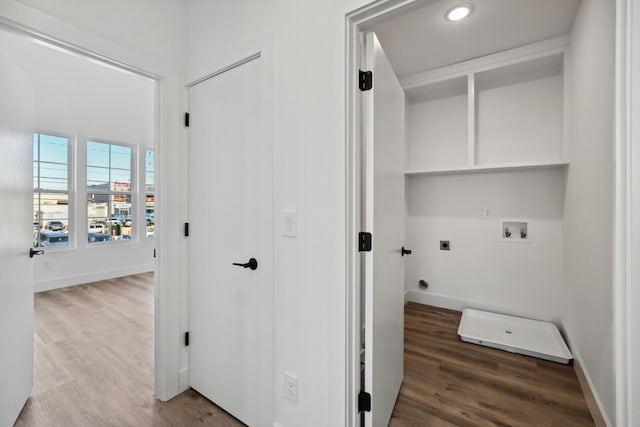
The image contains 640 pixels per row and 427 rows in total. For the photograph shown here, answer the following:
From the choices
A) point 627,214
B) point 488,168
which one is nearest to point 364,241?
point 627,214

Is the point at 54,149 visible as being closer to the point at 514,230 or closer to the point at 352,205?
the point at 352,205

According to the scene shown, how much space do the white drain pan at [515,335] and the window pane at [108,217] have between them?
213 inches

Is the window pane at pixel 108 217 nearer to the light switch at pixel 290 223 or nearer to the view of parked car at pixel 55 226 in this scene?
the view of parked car at pixel 55 226

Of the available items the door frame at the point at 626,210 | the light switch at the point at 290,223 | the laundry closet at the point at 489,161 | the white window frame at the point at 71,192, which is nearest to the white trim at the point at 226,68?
the light switch at the point at 290,223

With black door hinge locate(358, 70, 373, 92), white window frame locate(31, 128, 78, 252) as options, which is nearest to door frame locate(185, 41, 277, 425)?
black door hinge locate(358, 70, 373, 92)

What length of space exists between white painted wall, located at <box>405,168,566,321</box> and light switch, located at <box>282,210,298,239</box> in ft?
8.04

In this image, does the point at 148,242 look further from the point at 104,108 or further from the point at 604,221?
the point at 604,221

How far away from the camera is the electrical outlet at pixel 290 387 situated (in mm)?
1368

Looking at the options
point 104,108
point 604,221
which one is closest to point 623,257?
point 604,221

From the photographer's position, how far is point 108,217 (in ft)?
15.6

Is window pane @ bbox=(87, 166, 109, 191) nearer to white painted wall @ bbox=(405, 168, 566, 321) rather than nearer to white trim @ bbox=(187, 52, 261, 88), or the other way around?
white trim @ bbox=(187, 52, 261, 88)

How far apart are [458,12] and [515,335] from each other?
2.74 meters

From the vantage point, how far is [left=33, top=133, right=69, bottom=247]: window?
13.0 feet

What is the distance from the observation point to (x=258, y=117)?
1.52 metres
